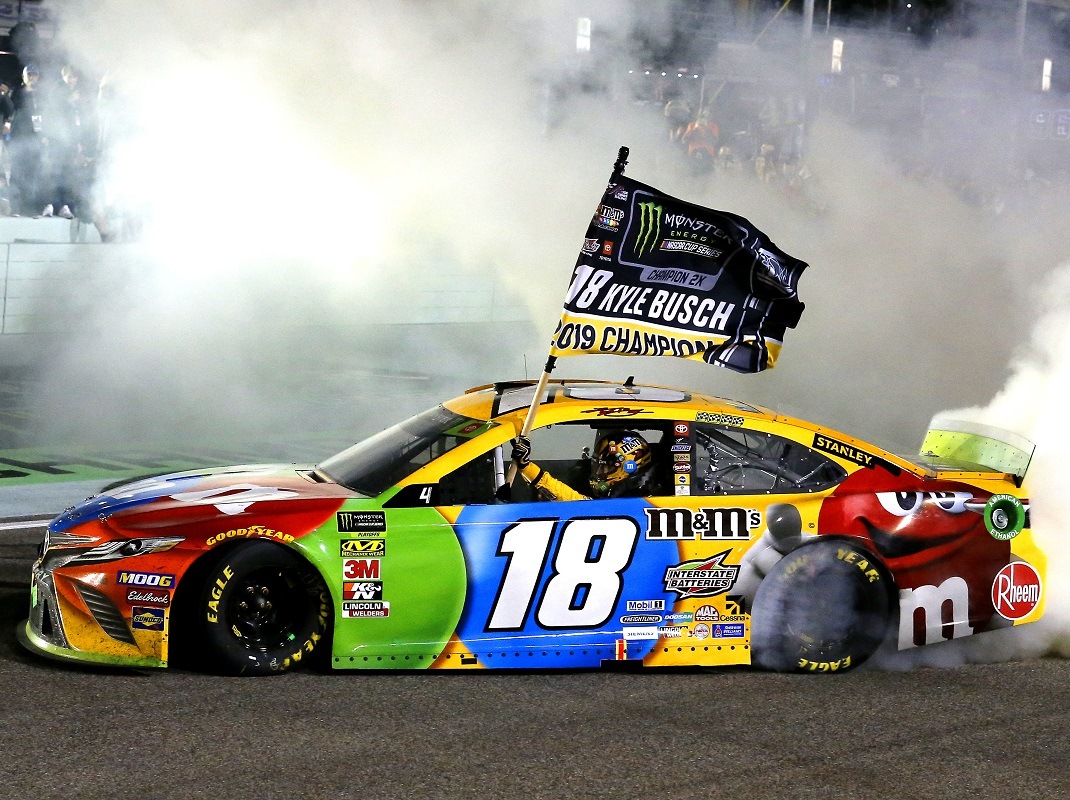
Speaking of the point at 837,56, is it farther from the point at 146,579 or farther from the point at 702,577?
the point at 146,579

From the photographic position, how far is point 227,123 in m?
14.6

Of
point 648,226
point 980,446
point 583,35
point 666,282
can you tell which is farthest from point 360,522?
point 583,35

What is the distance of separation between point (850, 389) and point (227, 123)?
6.58 meters

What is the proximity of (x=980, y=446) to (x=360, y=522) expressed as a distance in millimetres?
2966

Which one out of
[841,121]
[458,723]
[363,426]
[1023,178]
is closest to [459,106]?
[363,426]

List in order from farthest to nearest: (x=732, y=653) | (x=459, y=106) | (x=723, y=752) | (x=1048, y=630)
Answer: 1. (x=459, y=106)
2. (x=1048, y=630)
3. (x=732, y=653)
4. (x=723, y=752)

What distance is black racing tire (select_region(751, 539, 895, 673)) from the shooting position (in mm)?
6102

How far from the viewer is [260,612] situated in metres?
5.75

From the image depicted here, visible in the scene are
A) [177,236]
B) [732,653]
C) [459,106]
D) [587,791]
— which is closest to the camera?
[587,791]

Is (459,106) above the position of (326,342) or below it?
above

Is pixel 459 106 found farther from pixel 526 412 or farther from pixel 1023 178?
pixel 526 412

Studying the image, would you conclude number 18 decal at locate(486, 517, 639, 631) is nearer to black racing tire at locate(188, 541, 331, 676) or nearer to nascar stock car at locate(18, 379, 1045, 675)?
nascar stock car at locate(18, 379, 1045, 675)

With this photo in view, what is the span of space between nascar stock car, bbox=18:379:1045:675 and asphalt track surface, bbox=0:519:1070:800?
140 millimetres

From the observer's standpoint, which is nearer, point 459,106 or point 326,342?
point 459,106
